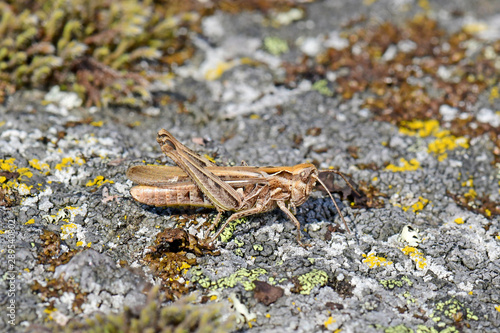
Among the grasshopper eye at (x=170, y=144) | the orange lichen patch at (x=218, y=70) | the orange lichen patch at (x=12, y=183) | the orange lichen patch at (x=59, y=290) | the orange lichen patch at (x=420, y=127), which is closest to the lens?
the orange lichen patch at (x=59, y=290)

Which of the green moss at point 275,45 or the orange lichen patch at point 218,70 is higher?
the green moss at point 275,45

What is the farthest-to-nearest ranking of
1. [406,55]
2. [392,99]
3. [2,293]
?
[406,55] < [392,99] < [2,293]

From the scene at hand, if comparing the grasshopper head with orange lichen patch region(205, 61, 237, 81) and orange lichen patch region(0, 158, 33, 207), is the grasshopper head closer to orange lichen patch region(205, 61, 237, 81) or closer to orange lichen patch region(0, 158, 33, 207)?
orange lichen patch region(0, 158, 33, 207)

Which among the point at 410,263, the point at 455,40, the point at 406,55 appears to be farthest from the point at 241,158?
the point at 455,40

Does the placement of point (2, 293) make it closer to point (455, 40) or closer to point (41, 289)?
point (41, 289)

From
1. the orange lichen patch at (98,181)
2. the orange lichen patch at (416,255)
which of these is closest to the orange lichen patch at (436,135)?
the orange lichen patch at (416,255)

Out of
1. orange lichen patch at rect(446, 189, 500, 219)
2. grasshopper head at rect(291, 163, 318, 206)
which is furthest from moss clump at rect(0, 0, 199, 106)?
orange lichen patch at rect(446, 189, 500, 219)

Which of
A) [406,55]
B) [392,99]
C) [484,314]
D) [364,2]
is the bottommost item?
[484,314]

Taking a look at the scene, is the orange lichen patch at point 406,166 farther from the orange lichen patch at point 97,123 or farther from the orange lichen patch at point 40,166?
the orange lichen patch at point 40,166
